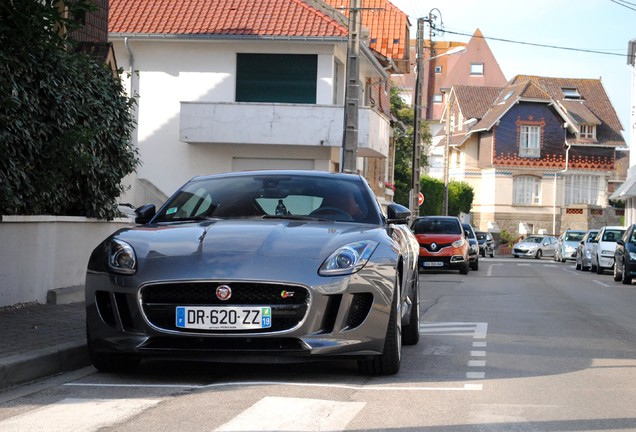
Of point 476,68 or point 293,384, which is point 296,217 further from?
point 476,68

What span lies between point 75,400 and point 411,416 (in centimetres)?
202

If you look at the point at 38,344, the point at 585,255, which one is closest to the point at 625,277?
the point at 585,255

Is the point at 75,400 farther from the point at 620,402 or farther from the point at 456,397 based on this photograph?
the point at 620,402

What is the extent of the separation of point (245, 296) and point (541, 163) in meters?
76.1

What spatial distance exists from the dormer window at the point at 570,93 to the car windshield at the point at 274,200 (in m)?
79.4

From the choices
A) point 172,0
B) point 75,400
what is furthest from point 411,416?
point 172,0

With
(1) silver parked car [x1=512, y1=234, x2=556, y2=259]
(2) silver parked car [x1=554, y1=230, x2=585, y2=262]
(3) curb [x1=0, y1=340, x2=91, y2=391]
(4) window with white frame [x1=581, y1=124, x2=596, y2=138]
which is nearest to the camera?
(3) curb [x1=0, y1=340, x2=91, y2=391]

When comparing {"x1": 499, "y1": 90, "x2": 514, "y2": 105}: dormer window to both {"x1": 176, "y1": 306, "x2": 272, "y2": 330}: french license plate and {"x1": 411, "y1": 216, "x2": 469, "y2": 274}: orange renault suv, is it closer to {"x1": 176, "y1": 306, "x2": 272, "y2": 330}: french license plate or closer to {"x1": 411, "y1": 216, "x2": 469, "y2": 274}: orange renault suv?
{"x1": 411, "y1": 216, "x2": 469, "y2": 274}: orange renault suv

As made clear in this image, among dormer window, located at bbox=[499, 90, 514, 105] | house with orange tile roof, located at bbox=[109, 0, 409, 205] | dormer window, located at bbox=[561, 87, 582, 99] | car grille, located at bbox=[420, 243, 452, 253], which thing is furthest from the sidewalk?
dormer window, located at bbox=[561, 87, 582, 99]

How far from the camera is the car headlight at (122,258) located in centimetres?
762

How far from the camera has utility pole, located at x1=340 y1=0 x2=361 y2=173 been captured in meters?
26.6

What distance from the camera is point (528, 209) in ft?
268

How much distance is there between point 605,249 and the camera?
1444 inches

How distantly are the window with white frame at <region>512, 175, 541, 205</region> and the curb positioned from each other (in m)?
74.7
